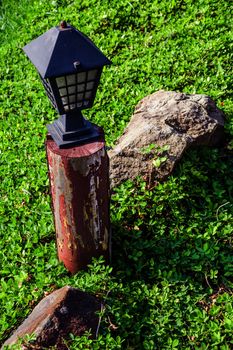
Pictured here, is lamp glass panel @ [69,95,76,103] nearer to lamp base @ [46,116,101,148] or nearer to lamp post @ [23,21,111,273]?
lamp post @ [23,21,111,273]

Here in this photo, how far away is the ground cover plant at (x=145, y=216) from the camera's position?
3.03 metres

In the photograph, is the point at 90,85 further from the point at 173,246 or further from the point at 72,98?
the point at 173,246

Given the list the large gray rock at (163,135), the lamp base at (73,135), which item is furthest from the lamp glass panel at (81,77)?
the large gray rock at (163,135)

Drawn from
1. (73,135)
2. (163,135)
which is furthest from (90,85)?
(163,135)

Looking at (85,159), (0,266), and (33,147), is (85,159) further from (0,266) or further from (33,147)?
(33,147)

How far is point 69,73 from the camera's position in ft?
8.56

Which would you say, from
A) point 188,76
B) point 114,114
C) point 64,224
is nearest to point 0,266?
point 64,224

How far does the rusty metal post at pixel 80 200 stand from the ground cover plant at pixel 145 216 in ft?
0.42

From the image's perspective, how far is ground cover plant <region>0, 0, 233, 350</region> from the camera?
303 cm

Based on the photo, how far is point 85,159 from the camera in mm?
2805

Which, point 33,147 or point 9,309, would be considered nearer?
point 9,309

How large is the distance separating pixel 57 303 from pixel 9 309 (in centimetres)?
53

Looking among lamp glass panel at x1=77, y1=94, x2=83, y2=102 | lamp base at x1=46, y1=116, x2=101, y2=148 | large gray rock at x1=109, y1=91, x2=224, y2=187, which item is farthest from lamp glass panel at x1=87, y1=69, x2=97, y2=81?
large gray rock at x1=109, y1=91, x2=224, y2=187

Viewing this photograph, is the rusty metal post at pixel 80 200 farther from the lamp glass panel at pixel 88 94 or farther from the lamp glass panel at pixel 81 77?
the lamp glass panel at pixel 81 77
